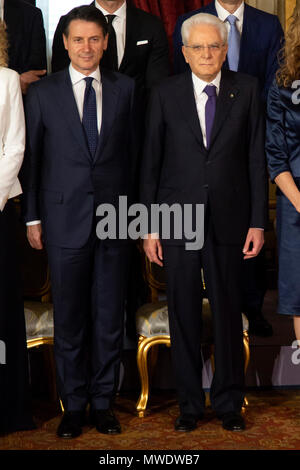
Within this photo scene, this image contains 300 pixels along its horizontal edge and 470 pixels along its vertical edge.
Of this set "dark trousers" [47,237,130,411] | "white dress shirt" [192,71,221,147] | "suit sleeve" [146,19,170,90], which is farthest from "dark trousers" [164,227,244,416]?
"suit sleeve" [146,19,170,90]

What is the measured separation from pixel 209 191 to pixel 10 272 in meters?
0.88

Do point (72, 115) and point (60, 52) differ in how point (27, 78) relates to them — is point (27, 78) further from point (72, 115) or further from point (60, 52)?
point (72, 115)

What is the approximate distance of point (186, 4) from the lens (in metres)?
5.17

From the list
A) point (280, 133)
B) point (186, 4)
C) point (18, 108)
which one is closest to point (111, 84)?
point (18, 108)

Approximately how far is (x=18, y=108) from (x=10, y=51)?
57 cm

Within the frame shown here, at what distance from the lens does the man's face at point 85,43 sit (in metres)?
3.12

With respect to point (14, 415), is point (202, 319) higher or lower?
higher

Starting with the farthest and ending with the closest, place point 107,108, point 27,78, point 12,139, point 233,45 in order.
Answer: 1. point 233,45
2. point 27,78
3. point 107,108
4. point 12,139

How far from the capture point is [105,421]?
321 centimetres

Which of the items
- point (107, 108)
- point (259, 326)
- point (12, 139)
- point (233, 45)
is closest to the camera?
point (12, 139)

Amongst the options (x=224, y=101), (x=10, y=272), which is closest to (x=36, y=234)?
(x=10, y=272)
